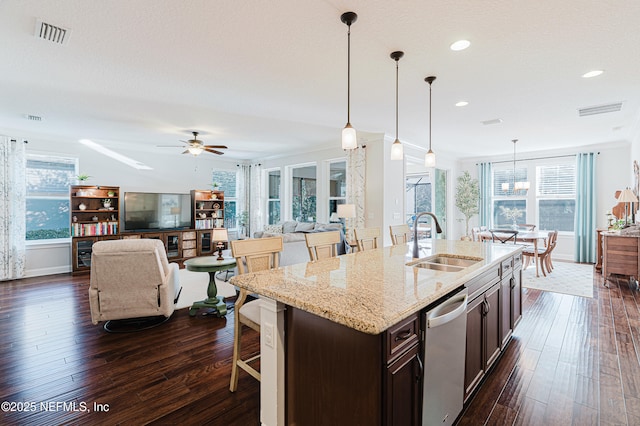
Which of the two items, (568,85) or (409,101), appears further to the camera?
(409,101)

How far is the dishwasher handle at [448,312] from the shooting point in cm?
144

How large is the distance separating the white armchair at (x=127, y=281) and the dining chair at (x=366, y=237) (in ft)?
6.89

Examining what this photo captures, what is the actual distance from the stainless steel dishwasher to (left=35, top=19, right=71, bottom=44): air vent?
3229 mm

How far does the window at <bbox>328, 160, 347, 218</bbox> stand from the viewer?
681 cm

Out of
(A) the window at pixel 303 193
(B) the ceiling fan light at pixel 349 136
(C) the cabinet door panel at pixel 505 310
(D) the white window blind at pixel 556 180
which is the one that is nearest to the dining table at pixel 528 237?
(D) the white window blind at pixel 556 180

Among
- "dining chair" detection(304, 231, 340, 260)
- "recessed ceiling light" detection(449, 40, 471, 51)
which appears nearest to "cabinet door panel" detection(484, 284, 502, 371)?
"dining chair" detection(304, 231, 340, 260)

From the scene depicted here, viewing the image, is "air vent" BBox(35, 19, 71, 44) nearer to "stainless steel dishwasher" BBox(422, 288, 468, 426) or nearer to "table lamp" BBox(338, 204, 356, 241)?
"stainless steel dishwasher" BBox(422, 288, 468, 426)

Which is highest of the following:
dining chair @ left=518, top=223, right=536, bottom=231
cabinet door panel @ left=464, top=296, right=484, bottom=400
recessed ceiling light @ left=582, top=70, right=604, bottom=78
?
recessed ceiling light @ left=582, top=70, right=604, bottom=78

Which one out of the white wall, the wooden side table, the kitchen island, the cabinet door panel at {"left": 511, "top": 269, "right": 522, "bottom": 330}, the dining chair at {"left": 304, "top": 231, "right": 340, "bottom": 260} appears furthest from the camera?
the white wall

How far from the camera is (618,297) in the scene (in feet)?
14.0

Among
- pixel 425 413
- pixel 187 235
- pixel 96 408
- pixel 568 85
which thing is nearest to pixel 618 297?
pixel 568 85

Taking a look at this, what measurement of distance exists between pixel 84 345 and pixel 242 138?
4417 mm

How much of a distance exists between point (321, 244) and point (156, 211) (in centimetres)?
592

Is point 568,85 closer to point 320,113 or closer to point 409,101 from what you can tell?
point 409,101
